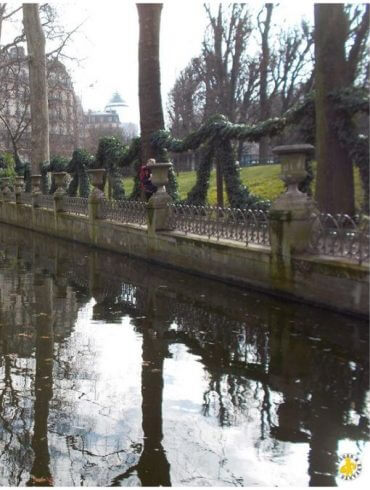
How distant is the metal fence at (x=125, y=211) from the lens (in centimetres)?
1187

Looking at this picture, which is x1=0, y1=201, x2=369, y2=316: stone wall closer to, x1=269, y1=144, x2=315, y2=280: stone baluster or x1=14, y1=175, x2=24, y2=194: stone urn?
x1=269, y1=144, x2=315, y2=280: stone baluster

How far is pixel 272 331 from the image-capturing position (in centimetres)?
630

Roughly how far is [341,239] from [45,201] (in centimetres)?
1361

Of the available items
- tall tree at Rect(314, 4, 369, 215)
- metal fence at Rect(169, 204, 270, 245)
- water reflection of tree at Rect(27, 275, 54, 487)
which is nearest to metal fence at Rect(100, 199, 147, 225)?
metal fence at Rect(169, 204, 270, 245)

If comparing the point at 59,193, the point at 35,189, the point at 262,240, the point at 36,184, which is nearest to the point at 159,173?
the point at 262,240

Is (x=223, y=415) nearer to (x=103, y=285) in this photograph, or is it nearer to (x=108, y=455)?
(x=108, y=455)

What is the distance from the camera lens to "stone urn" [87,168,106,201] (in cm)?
1396

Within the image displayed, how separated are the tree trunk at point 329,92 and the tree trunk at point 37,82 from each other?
15222 millimetres

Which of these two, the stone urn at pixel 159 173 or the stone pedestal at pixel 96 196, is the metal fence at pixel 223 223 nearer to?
the stone urn at pixel 159 173

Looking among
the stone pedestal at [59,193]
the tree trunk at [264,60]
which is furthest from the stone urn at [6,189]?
the tree trunk at [264,60]

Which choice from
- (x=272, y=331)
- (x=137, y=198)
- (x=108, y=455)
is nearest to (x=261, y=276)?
(x=272, y=331)

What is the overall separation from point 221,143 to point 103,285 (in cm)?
431

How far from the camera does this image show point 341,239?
22.0 ft

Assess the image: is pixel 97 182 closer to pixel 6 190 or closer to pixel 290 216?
pixel 290 216
